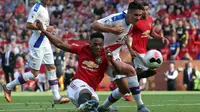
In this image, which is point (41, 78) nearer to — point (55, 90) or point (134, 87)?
point (55, 90)

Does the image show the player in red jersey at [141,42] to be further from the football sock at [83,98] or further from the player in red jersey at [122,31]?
the football sock at [83,98]

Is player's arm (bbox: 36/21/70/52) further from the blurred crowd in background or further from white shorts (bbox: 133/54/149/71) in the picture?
the blurred crowd in background

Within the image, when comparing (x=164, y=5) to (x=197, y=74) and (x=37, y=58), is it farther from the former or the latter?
(x=37, y=58)

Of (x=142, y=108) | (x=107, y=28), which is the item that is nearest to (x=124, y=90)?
(x=142, y=108)

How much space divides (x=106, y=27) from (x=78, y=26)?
64.8 feet

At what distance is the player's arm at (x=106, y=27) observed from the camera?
35.7ft

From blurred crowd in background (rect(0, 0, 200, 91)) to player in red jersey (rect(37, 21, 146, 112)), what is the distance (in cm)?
1441

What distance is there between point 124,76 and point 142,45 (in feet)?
14.5

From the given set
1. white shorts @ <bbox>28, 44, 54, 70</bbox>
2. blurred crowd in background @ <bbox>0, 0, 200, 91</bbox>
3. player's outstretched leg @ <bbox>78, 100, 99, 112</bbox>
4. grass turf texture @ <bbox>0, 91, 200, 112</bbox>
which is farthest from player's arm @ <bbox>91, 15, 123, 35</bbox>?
blurred crowd in background @ <bbox>0, 0, 200, 91</bbox>

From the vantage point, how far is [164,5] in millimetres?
29031

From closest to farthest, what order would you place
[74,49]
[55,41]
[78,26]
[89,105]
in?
1. [89,105]
2. [55,41]
3. [74,49]
4. [78,26]

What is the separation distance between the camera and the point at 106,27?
11023mm

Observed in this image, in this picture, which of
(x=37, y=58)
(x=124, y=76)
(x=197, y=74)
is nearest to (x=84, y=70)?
(x=124, y=76)

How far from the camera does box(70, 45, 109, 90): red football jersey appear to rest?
1048 centimetres
